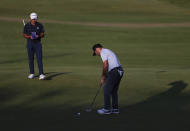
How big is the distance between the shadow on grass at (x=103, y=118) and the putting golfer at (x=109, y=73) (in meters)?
0.23

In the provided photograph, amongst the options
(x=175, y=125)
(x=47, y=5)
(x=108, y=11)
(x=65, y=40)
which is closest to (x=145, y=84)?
(x=175, y=125)

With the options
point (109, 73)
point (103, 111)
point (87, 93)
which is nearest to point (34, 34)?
point (87, 93)

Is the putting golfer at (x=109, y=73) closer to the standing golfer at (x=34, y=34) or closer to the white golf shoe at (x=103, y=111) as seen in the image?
the white golf shoe at (x=103, y=111)

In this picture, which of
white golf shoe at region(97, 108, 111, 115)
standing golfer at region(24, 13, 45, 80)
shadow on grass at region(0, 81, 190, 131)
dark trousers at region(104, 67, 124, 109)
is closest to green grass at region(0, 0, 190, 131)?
shadow on grass at region(0, 81, 190, 131)

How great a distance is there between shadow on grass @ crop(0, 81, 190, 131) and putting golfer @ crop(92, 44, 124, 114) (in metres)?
0.23

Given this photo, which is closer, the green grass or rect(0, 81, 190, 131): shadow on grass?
rect(0, 81, 190, 131): shadow on grass

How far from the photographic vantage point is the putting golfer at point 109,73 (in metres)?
10.2

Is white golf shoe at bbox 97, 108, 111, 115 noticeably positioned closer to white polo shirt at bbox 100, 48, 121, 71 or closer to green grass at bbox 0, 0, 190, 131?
green grass at bbox 0, 0, 190, 131

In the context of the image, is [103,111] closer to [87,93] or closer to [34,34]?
[87,93]

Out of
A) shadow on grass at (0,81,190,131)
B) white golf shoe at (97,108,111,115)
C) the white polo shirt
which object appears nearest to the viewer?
shadow on grass at (0,81,190,131)

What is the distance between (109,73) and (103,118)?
1.04 meters

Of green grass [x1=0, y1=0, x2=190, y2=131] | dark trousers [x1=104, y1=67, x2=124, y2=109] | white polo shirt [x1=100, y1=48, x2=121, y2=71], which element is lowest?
green grass [x1=0, y1=0, x2=190, y2=131]

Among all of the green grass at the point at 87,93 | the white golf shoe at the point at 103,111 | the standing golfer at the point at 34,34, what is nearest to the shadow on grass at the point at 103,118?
the green grass at the point at 87,93

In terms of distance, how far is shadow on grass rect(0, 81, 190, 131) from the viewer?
9398 millimetres
